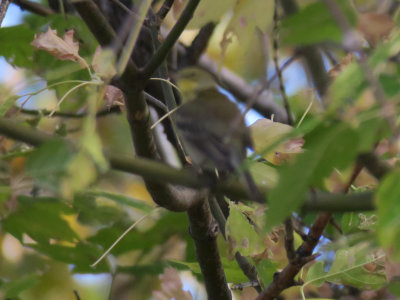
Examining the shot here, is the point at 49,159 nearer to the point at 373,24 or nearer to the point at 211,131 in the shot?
the point at 373,24

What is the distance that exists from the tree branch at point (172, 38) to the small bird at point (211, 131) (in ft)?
0.63

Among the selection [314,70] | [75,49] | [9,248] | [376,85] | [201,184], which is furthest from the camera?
[314,70]

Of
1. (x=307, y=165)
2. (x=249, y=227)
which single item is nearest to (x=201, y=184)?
(x=307, y=165)

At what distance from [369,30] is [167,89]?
53cm

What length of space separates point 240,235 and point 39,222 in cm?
55

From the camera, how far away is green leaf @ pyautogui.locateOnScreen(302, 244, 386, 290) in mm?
925

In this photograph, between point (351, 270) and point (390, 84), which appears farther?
point (351, 270)

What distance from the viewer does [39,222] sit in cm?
129

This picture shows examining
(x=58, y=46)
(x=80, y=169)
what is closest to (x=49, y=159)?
(x=80, y=169)

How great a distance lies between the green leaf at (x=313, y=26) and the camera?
0.51 m

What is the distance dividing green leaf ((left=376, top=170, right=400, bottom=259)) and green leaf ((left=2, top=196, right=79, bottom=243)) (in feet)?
3.08

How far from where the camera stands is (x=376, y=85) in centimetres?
44

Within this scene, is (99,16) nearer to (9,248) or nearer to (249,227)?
(249,227)

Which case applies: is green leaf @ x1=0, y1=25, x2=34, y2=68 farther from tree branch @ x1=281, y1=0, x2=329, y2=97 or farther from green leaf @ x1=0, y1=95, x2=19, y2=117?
tree branch @ x1=281, y1=0, x2=329, y2=97
